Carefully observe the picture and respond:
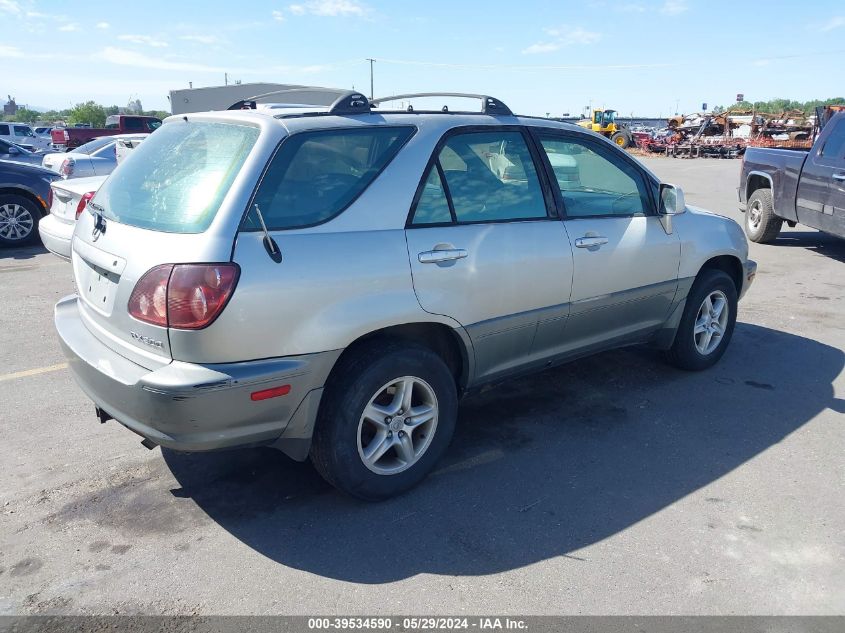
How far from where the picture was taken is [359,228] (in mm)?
3057

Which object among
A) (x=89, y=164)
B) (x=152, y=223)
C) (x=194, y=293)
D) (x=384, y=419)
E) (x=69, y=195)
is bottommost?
(x=384, y=419)

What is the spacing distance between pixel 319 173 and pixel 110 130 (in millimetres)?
33968

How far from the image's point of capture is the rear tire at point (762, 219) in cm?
1022

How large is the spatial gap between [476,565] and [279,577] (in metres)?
0.82

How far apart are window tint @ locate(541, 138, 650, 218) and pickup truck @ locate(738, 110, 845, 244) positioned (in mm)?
5440

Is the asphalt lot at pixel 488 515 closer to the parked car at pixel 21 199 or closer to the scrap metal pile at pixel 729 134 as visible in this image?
the parked car at pixel 21 199

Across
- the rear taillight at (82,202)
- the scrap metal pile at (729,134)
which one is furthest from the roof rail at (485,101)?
the scrap metal pile at (729,134)

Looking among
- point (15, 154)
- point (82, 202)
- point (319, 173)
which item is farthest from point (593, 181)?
point (15, 154)

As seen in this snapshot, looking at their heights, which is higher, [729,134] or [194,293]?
[729,134]

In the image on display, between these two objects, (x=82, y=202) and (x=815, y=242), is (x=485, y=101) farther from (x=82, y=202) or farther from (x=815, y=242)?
(x=815, y=242)

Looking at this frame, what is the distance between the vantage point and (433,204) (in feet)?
11.0

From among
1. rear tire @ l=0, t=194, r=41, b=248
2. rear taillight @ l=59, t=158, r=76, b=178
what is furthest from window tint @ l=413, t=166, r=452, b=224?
rear taillight @ l=59, t=158, r=76, b=178

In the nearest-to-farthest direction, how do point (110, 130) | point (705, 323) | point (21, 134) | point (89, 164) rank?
point (705, 323) → point (89, 164) → point (110, 130) → point (21, 134)

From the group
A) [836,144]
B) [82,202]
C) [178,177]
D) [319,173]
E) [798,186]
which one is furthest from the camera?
[798,186]
